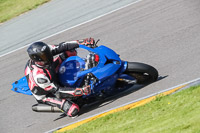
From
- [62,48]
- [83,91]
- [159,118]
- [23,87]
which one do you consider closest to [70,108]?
[83,91]

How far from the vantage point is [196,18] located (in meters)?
10.2

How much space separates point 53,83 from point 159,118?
106 inches

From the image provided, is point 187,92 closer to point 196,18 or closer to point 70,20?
point 196,18

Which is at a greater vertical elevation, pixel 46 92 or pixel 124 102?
pixel 46 92

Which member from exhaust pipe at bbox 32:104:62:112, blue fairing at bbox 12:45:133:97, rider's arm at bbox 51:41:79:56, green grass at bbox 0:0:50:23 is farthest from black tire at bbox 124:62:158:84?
green grass at bbox 0:0:50:23

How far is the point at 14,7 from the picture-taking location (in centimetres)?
1623

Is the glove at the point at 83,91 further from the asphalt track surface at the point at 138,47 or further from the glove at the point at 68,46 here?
the glove at the point at 68,46

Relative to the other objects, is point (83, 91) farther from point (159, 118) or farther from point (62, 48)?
point (159, 118)

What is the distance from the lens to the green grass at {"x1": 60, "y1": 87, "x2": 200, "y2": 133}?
529cm

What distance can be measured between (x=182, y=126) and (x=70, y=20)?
29.4ft

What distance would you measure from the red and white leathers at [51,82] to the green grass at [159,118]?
2.93 feet

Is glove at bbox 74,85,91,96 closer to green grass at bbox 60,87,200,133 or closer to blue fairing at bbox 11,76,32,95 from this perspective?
green grass at bbox 60,87,200,133

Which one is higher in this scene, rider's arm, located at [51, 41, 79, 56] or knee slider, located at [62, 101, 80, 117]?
rider's arm, located at [51, 41, 79, 56]

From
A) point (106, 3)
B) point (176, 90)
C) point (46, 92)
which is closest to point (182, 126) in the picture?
point (176, 90)
